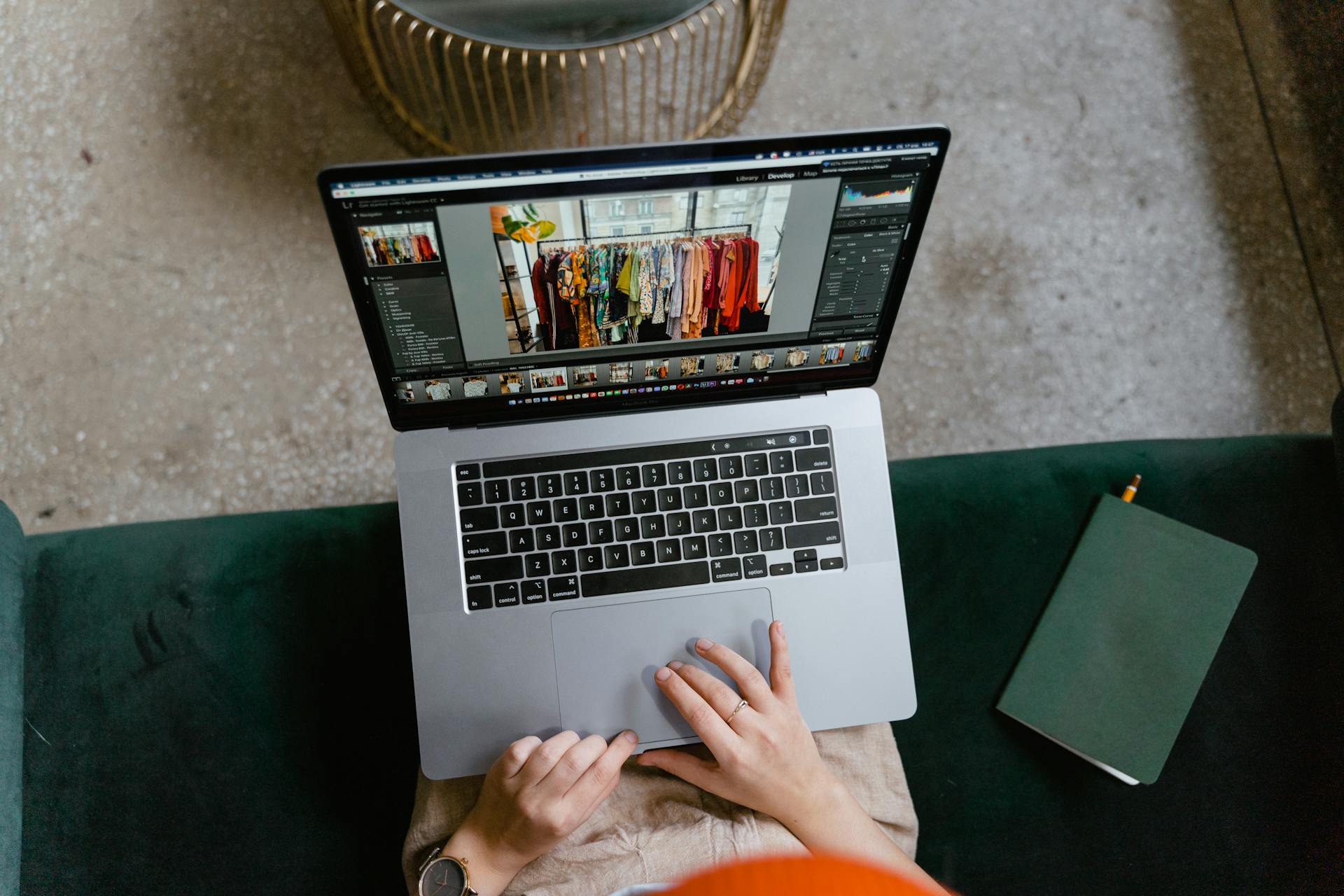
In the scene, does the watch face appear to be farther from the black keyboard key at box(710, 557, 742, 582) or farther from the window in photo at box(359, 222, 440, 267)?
the window in photo at box(359, 222, 440, 267)

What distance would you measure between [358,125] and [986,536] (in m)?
1.22

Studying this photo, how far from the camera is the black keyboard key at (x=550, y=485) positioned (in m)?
0.87

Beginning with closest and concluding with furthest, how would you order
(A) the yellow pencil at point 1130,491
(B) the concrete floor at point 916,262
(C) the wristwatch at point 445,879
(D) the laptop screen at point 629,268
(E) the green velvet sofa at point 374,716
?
(D) the laptop screen at point 629,268
(C) the wristwatch at point 445,879
(E) the green velvet sofa at point 374,716
(A) the yellow pencil at point 1130,491
(B) the concrete floor at point 916,262

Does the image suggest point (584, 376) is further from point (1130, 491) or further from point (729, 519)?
point (1130, 491)

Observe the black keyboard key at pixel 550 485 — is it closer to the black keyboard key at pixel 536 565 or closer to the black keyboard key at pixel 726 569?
the black keyboard key at pixel 536 565

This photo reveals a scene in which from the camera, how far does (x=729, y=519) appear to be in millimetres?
878

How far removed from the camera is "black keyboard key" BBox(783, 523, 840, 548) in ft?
2.89

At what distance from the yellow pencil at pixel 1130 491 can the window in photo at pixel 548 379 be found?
68 cm

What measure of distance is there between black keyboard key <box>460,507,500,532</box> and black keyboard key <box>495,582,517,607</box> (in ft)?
0.19

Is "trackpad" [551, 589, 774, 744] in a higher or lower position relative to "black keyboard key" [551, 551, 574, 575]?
lower

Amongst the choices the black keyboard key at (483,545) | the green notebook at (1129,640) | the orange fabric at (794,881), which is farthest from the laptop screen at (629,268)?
the orange fabric at (794,881)

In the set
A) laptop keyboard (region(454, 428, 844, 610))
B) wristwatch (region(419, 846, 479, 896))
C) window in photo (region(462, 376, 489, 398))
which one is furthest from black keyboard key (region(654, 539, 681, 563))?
wristwatch (region(419, 846, 479, 896))

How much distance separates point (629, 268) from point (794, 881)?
0.59 m

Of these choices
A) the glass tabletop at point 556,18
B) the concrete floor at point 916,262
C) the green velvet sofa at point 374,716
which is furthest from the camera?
the concrete floor at point 916,262
